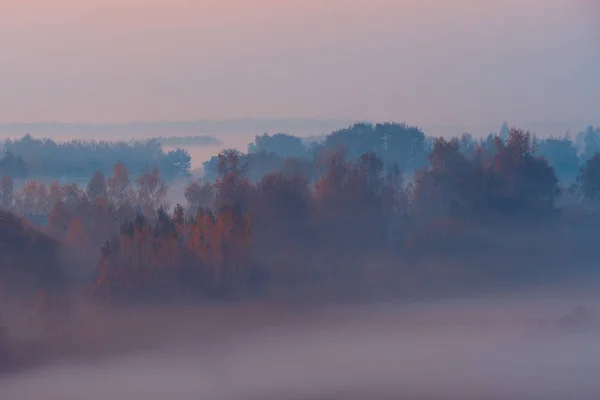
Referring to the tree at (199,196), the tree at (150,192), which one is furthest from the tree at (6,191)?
the tree at (199,196)

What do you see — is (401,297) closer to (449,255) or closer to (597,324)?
(449,255)

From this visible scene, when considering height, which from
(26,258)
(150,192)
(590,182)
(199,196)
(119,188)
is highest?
(590,182)

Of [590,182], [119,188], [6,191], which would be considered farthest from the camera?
[590,182]

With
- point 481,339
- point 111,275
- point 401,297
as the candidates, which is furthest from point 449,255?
point 111,275

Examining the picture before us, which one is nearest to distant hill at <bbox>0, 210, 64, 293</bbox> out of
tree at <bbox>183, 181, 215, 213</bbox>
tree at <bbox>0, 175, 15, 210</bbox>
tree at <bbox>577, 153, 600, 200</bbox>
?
tree at <bbox>0, 175, 15, 210</bbox>

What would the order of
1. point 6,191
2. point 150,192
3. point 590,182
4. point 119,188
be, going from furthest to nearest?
point 590,182, point 119,188, point 150,192, point 6,191

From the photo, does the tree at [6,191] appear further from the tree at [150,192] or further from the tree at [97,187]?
the tree at [150,192]

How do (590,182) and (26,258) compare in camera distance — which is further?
(590,182)

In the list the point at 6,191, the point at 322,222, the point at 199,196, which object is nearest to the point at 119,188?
the point at 199,196

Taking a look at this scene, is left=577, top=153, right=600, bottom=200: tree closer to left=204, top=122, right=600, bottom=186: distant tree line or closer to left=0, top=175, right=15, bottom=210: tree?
left=204, top=122, right=600, bottom=186: distant tree line

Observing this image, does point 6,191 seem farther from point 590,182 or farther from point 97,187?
point 590,182

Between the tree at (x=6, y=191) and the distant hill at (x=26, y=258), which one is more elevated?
the tree at (x=6, y=191)
